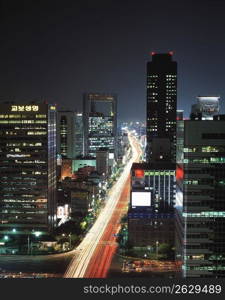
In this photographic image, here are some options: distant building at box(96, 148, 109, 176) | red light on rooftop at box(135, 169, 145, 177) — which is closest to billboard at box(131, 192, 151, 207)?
red light on rooftop at box(135, 169, 145, 177)

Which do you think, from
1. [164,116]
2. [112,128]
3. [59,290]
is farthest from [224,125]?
[112,128]

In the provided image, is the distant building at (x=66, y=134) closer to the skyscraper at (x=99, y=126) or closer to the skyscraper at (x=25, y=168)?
the skyscraper at (x=99, y=126)

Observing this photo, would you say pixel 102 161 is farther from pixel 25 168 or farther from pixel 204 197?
pixel 204 197

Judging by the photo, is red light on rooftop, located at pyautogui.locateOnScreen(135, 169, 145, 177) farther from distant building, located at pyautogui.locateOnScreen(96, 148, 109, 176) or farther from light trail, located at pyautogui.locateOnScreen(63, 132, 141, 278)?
distant building, located at pyautogui.locateOnScreen(96, 148, 109, 176)

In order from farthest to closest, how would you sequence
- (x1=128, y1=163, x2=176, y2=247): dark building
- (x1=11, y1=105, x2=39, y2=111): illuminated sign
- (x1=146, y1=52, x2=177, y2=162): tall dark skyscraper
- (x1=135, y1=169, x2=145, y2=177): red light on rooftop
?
(x1=146, y1=52, x2=177, y2=162): tall dark skyscraper → (x1=135, y1=169, x2=145, y2=177): red light on rooftop → (x1=11, y1=105, x2=39, y2=111): illuminated sign → (x1=128, y1=163, x2=176, y2=247): dark building

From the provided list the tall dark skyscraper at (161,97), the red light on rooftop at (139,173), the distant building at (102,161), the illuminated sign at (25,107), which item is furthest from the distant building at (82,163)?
the illuminated sign at (25,107)

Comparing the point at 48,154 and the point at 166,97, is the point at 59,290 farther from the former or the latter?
the point at 166,97
